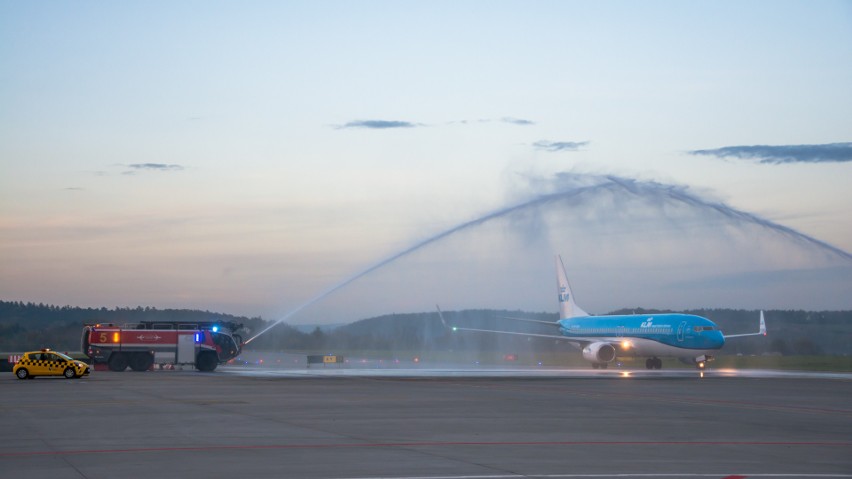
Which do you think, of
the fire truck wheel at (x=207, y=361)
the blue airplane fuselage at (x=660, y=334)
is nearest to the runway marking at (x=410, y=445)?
the fire truck wheel at (x=207, y=361)

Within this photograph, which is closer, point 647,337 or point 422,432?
point 422,432

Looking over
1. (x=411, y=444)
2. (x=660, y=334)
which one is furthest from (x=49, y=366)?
(x=660, y=334)

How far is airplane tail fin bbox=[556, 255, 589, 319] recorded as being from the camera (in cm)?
8869

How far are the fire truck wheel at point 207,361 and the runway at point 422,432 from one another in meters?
22.3

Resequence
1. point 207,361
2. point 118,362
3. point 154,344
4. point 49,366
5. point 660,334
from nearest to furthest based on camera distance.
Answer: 1. point 49,366
2. point 118,362
3. point 154,344
4. point 207,361
5. point 660,334

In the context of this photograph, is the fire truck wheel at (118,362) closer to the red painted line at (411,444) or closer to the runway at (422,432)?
the runway at (422,432)

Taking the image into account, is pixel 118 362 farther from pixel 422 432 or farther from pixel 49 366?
pixel 422 432

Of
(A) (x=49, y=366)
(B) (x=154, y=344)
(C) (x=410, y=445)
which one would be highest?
(B) (x=154, y=344)

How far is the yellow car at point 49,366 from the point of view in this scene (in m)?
53.6

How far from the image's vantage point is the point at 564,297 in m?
90.3

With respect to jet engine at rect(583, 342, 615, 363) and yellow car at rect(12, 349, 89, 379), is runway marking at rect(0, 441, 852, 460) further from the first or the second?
jet engine at rect(583, 342, 615, 363)

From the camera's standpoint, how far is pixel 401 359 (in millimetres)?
101688

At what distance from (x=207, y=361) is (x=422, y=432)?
43.7 metres

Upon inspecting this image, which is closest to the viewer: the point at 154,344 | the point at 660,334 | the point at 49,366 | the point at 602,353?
the point at 49,366
